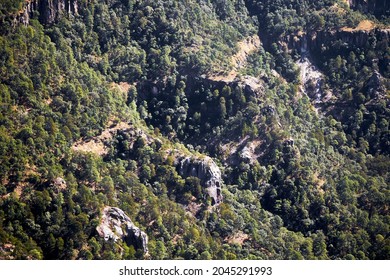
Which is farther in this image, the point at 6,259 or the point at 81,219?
the point at 81,219
